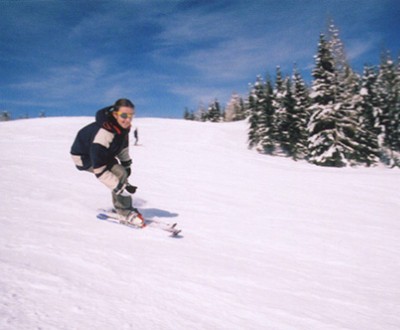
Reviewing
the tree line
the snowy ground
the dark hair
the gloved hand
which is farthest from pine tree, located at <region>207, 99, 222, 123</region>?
A: the gloved hand

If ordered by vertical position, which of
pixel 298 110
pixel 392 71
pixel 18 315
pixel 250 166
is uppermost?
pixel 392 71

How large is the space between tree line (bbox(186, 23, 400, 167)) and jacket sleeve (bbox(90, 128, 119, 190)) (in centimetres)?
2745

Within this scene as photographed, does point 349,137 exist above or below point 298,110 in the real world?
below

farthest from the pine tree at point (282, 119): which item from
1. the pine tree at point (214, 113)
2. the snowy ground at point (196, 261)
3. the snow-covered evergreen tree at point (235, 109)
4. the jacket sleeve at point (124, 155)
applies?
the snow-covered evergreen tree at point (235, 109)

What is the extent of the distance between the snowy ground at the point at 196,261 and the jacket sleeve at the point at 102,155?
0.75 metres

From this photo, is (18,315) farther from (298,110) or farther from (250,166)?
(298,110)

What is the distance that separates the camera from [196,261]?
3717 millimetres

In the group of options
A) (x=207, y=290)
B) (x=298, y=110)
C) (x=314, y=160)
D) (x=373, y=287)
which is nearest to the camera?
(x=207, y=290)

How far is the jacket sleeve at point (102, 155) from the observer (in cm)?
444

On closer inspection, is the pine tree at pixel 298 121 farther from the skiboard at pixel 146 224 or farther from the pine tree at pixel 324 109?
the skiboard at pixel 146 224

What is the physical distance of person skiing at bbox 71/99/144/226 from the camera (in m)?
4.48

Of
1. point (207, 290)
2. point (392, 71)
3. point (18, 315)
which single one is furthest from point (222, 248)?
point (392, 71)

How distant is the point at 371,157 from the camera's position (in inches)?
1384

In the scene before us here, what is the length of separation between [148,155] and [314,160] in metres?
20.0
